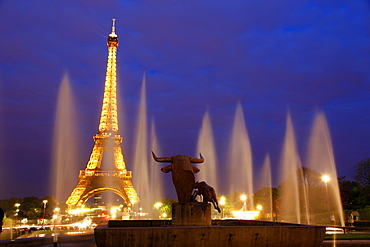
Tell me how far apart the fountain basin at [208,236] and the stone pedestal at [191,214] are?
8.42ft

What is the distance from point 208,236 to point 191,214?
108 inches

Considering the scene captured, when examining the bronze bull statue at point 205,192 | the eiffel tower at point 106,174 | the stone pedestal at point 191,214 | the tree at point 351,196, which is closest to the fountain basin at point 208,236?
the stone pedestal at point 191,214

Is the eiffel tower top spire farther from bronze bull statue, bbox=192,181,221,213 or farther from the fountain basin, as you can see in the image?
the fountain basin

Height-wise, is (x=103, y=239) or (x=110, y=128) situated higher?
(x=110, y=128)

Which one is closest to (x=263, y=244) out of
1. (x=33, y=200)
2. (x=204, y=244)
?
(x=204, y=244)

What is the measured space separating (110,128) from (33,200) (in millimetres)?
51536

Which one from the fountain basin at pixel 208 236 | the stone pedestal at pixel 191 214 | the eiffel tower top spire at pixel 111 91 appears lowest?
the fountain basin at pixel 208 236

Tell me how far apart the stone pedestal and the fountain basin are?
8.42 feet

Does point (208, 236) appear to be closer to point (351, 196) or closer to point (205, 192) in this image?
point (205, 192)

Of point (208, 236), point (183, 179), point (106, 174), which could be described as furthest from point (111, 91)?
point (208, 236)

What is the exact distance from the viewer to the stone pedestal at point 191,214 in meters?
12.7

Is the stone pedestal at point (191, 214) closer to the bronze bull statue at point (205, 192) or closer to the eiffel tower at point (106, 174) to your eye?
the bronze bull statue at point (205, 192)

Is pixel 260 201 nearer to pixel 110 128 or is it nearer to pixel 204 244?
pixel 110 128

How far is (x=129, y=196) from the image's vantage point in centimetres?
6756
